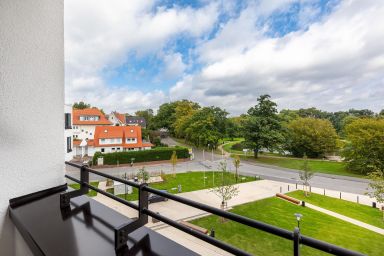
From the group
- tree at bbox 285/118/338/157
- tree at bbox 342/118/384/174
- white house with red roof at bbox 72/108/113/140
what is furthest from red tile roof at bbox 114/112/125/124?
tree at bbox 342/118/384/174

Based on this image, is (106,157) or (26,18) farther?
(106,157)

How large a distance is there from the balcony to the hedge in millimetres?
18113

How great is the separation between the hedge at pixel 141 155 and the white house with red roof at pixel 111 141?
2.90 metres

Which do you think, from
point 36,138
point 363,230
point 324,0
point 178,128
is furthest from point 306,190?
point 178,128

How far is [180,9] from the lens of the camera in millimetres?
5680

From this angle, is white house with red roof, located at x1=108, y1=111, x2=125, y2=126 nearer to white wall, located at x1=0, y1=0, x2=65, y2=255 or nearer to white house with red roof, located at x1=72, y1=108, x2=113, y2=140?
white house with red roof, located at x1=72, y1=108, x2=113, y2=140

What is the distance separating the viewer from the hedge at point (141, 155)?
18312 millimetres

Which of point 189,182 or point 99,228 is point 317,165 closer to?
point 189,182

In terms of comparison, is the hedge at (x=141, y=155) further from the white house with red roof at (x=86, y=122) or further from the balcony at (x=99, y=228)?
the balcony at (x=99, y=228)

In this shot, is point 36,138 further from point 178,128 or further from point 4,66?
point 178,128

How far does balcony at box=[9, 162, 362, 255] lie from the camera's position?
697 millimetres

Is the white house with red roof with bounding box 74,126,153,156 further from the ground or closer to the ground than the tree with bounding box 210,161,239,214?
further from the ground

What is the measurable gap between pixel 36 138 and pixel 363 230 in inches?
455

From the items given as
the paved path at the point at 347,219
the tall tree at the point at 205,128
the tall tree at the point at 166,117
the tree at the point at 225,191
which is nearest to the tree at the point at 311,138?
the tall tree at the point at 205,128
